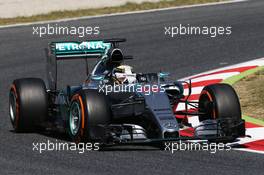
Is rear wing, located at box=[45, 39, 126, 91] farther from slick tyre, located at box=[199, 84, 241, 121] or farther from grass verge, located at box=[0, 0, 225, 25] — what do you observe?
grass verge, located at box=[0, 0, 225, 25]

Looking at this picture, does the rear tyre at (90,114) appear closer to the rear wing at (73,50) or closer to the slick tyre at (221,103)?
the slick tyre at (221,103)

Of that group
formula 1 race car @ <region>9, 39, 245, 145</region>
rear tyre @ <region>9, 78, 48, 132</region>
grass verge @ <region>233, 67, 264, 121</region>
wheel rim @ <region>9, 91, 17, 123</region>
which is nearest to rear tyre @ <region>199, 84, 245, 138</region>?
formula 1 race car @ <region>9, 39, 245, 145</region>

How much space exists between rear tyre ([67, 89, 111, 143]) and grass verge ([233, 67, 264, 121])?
2800mm

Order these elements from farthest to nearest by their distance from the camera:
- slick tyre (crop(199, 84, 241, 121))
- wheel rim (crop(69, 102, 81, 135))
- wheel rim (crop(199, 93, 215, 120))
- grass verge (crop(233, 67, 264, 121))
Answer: grass verge (crop(233, 67, 264, 121))
wheel rim (crop(199, 93, 215, 120))
slick tyre (crop(199, 84, 241, 121))
wheel rim (crop(69, 102, 81, 135))

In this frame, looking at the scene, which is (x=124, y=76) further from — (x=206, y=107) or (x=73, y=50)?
(x=73, y=50)

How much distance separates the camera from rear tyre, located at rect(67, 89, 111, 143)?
11.9 metres

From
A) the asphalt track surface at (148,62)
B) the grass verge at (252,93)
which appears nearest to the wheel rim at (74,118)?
the asphalt track surface at (148,62)

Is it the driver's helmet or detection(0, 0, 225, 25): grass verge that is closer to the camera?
the driver's helmet

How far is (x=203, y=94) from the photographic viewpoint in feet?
42.2

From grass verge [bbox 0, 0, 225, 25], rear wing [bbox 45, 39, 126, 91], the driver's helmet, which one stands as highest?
grass verge [bbox 0, 0, 225, 25]

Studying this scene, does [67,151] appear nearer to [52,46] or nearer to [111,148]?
[111,148]

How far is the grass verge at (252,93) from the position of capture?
563 inches

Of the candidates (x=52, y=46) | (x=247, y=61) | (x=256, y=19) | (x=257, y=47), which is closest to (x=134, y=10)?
(x=256, y=19)

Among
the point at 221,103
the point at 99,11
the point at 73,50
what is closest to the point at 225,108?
the point at 221,103
